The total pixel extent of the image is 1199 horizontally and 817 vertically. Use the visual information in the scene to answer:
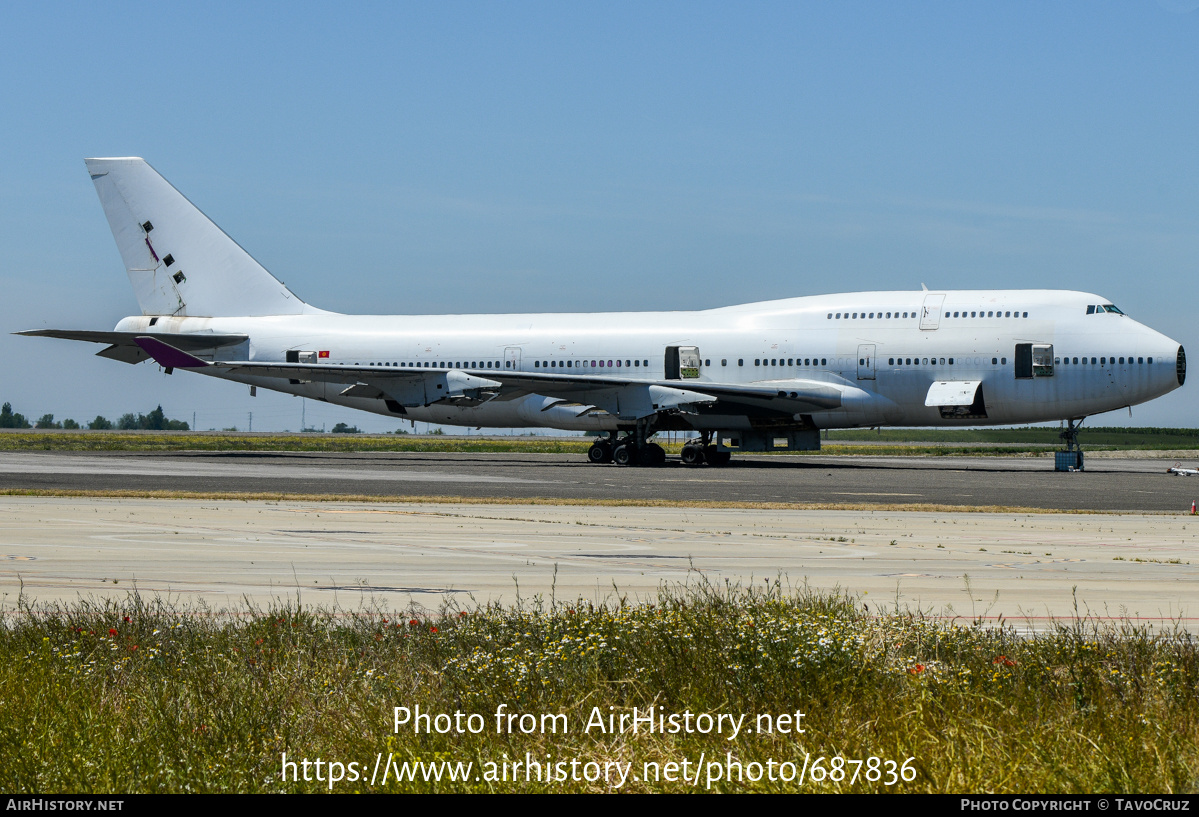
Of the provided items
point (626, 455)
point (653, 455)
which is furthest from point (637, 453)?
point (653, 455)

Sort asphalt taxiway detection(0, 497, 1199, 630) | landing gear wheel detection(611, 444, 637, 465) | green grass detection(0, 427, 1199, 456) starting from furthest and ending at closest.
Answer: green grass detection(0, 427, 1199, 456)
landing gear wheel detection(611, 444, 637, 465)
asphalt taxiway detection(0, 497, 1199, 630)

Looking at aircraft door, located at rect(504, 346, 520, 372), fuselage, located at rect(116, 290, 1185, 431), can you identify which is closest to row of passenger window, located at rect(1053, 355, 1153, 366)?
fuselage, located at rect(116, 290, 1185, 431)

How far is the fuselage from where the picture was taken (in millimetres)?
40062

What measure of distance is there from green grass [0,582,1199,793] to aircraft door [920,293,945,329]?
32.9m

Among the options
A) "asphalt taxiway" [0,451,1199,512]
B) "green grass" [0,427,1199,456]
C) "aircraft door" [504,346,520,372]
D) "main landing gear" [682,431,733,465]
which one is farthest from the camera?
"green grass" [0,427,1199,456]

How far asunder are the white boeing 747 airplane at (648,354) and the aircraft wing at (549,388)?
8 cm

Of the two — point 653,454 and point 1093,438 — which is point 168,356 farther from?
point 1093,438

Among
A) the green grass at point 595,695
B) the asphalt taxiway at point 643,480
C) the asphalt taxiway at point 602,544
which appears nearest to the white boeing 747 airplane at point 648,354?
the asphalt taxiway at point 643,480

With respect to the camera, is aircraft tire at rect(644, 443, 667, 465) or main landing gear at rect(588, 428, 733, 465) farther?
main landing gear at rect(588, 428, 733, 465)

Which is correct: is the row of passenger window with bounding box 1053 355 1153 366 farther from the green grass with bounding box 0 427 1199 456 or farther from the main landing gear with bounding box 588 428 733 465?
the green grass with bounding box 0 427 1199 456

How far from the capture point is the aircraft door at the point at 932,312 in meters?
41.3
